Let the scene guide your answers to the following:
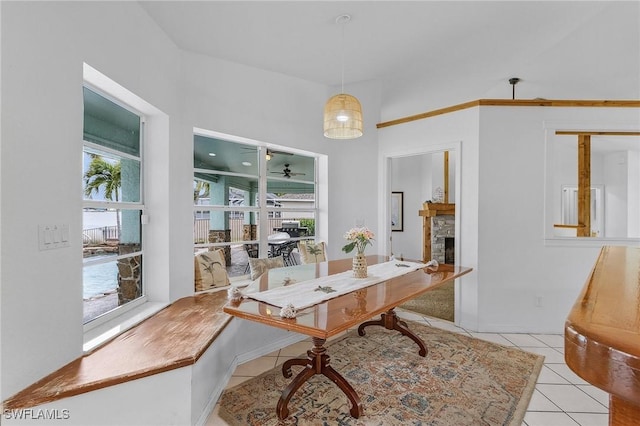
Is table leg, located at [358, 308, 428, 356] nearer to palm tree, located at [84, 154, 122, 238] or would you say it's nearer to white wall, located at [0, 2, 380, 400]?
white wall, located at [0, 2, 380, 400]

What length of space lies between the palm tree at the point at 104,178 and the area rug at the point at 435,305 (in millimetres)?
3422

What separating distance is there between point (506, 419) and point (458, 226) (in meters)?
2.04

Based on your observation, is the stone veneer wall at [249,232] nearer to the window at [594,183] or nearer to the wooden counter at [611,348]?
the window at [594,183]

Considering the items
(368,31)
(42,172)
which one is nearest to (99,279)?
(42,172)

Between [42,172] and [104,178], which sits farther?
[104,178]

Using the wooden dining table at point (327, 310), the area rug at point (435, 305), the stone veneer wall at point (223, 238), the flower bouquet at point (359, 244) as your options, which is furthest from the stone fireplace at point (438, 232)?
the stone veneer wall at point (223, 238)

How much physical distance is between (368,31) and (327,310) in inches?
103

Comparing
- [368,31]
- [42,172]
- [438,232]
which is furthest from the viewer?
[438,232]

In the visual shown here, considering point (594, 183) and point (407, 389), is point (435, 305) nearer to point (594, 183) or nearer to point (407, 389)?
point (407, 389)

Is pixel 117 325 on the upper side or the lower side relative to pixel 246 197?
lower

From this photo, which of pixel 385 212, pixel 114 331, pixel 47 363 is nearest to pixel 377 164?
pixel 385 212

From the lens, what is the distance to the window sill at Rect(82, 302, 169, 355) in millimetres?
1945

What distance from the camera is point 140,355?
1814 millimetres

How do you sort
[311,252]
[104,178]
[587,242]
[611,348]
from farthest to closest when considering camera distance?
[311,252]
[587,242]
[104,178]
[611,348]
